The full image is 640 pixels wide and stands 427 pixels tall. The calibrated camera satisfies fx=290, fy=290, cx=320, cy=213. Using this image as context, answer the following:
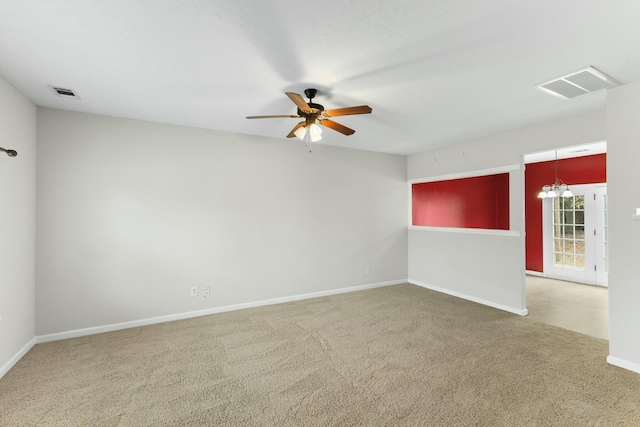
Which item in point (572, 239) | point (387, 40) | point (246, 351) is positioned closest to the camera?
point (387, 40)

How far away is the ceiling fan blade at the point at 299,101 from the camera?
2289 millimetres

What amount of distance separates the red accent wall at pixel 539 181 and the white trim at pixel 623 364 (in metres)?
4.10

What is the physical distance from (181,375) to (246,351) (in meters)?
0.62

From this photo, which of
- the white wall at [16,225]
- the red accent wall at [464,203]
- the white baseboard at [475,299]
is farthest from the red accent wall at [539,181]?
the white wall at [16,225]

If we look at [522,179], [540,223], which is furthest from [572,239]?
[522,179]

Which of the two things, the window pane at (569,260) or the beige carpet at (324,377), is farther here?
the window pane at (569,260)

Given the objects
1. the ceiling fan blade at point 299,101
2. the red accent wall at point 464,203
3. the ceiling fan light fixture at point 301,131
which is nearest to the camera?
the ceiling fan blade at point 299,101

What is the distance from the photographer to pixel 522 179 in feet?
13.1

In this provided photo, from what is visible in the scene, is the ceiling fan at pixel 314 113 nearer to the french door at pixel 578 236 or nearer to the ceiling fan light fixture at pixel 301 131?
the ceiling fan light fixture at pixel 301 131

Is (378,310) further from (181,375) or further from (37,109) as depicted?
(37,109)

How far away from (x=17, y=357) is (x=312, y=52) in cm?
379

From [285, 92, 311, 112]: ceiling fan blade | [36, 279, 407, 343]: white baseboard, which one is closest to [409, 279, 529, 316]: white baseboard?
[36, 279, 407, 343]: white baseboard

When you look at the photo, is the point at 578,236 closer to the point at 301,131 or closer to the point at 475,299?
the point at 475,299

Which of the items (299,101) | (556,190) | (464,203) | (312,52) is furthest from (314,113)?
(556,190)
